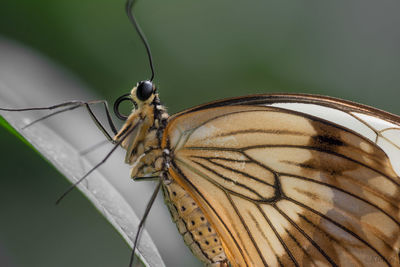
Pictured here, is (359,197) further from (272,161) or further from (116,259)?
(116,259)

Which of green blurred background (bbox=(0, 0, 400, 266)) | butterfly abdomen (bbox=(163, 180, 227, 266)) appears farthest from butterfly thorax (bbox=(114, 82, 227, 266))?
green blurred background (bbox=(0, 0, 400, 266))

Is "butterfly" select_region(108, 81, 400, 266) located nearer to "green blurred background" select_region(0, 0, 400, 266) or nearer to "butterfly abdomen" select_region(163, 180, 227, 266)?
"butterfly abdomen" select_region(163, 180, 227, 266)

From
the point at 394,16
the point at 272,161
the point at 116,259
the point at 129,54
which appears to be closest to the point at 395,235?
the point at 272,161

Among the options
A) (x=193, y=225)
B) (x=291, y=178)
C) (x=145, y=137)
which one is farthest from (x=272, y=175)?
(x=145, y=137)

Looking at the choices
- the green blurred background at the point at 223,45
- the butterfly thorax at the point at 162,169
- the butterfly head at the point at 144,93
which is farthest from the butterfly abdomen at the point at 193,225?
the green blurred background at the point at 223,45

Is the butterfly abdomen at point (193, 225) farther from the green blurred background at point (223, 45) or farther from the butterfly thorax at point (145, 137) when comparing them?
the green blurred background at point (223, 45)

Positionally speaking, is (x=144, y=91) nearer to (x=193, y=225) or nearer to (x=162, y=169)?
(x=162, y=169)

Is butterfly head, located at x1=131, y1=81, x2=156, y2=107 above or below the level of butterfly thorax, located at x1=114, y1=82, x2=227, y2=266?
above
